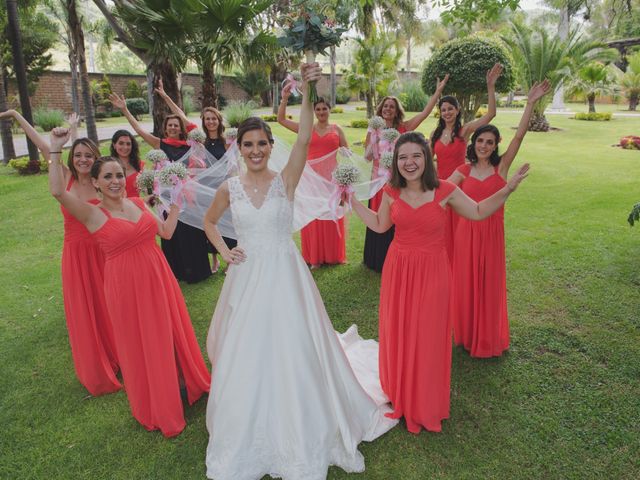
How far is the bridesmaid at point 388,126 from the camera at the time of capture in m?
6.74

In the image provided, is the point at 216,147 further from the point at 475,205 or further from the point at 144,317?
the point at 475,205

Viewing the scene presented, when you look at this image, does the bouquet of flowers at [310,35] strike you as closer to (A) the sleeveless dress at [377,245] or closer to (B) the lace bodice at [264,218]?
(B) the lace bodice at [264,218]

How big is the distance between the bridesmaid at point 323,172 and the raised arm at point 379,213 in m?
2.68

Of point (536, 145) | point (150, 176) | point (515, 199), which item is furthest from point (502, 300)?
point (536, 145)

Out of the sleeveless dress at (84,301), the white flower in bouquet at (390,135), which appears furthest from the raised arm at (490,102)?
the sleeveless dress at (84,301)

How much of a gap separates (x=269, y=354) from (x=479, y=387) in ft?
7.36

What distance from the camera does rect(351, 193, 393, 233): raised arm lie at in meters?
3.85

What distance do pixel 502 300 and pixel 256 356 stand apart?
2792 mm

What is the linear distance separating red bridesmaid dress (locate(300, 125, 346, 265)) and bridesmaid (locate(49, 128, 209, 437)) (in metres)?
3.57

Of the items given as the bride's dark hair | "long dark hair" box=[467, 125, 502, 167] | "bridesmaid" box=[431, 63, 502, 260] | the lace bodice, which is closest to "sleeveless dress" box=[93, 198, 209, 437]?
the lace bodice

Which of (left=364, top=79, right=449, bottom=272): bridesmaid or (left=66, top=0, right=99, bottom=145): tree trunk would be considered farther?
(left=66, top=0, right=99, bottom=145): tree trunk

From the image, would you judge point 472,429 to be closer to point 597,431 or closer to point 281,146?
point 597,431

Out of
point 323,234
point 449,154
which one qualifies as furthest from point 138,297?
point 449,154

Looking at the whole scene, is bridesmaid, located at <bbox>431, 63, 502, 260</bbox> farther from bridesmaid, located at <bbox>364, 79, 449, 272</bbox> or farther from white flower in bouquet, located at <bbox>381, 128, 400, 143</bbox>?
white flower in bouquet, located at <bbox>381, 128, 400, 143</bbox>
